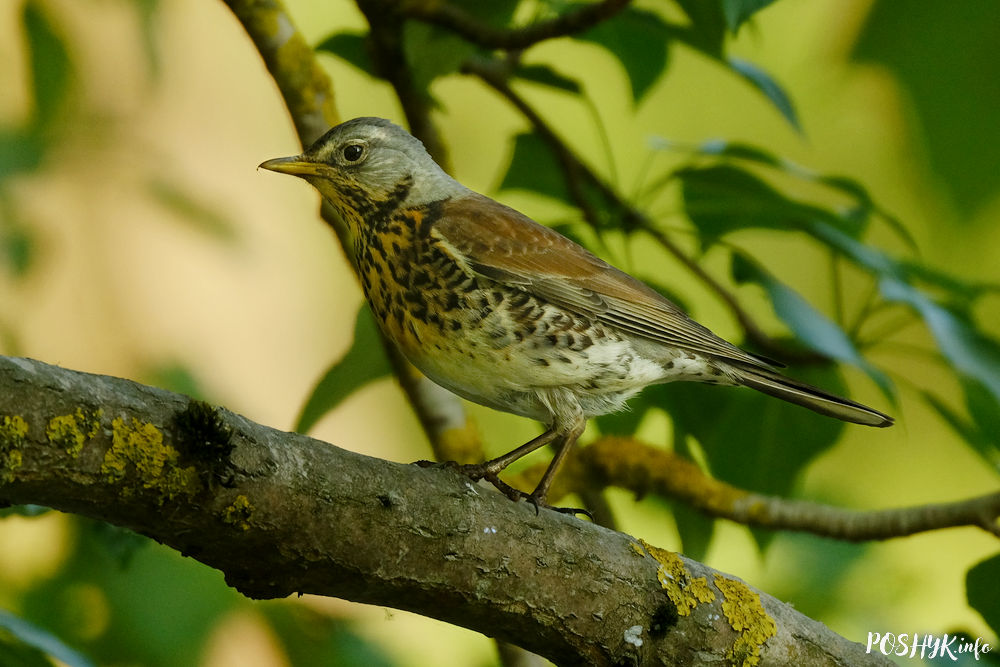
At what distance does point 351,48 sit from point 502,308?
3.69 ft

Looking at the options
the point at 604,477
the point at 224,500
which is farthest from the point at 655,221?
the point at 224,500

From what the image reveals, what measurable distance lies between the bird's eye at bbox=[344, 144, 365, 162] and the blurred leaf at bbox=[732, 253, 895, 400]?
1.26 metres

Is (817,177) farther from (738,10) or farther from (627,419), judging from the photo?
(738,10)

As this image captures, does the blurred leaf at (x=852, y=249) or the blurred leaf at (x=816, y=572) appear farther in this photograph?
the blurred leaf at (x=816, y=572)

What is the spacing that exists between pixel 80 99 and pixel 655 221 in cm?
234

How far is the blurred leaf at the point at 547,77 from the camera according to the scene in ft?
11.9

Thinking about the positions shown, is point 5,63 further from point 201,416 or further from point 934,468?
point 934,468

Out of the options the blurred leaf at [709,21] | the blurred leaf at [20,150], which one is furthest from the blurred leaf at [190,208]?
the blurred leaf at [709,21]

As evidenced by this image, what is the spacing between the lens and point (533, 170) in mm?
3785

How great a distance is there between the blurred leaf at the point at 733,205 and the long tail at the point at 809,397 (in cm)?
50

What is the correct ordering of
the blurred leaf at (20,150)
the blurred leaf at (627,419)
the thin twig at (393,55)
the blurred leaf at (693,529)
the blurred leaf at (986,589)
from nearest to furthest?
the blurred leaf at (986,589) < the thin twig at (393,55) < the blurred leaf at (693,529) < the blurred leaf at (627,419) < the blurred leaf at (20,150)

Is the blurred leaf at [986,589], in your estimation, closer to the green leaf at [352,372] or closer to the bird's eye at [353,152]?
the green leaf at [352,372]

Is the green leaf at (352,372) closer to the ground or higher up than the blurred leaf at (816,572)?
higher up

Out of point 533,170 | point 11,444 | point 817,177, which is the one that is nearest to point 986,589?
point 817,177
